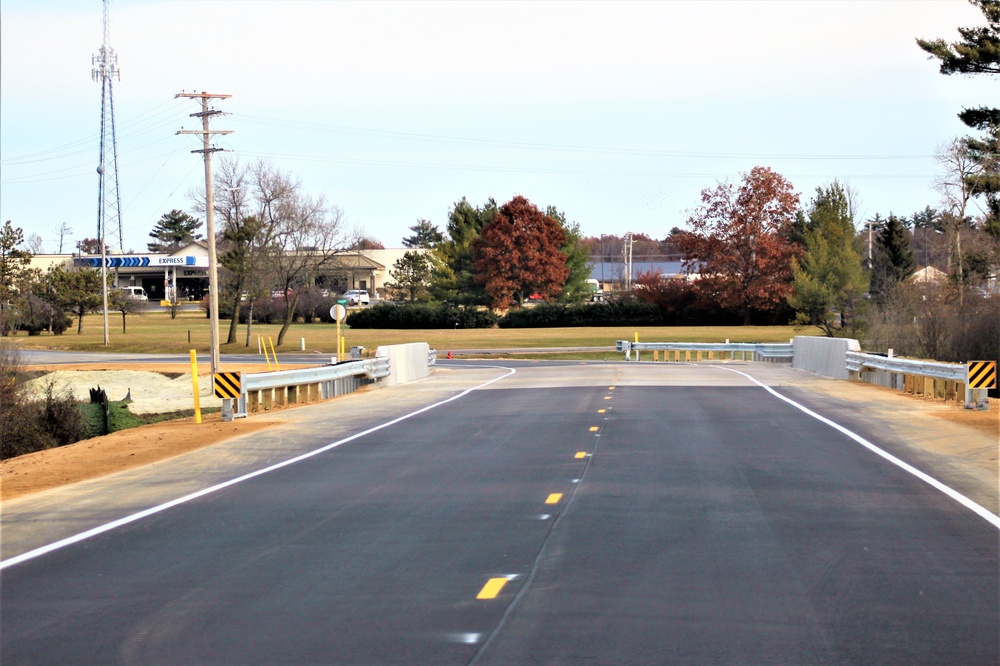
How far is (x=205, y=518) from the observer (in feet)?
34.9

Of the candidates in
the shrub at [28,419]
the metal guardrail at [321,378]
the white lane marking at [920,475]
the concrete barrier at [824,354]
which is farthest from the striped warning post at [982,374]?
the shrub at [28,419]

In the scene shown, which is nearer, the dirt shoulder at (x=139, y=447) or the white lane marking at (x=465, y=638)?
the white lane marking at (x=465, y=638)

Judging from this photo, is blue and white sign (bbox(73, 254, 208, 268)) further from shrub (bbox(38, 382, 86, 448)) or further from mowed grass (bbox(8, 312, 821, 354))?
shrub (bbox(38, 382, 86, 448))

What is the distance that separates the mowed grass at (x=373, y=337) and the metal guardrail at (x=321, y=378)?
3055cm

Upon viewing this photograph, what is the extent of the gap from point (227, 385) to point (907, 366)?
15.5 metres

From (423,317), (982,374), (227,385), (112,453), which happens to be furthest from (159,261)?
(982,374)

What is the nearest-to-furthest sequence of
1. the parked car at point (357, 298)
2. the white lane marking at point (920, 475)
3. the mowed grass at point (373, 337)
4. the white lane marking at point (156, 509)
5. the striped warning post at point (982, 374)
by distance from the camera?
the white lane marking at point (156, 509), the white lane marking at point (920, 475), the striped warning post at point (982, 374), the mowed grass at point (373, 337), the parked car at point (357, 298)

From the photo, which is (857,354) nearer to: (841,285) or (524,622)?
(524,622)

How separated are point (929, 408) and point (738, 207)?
60.3 metres

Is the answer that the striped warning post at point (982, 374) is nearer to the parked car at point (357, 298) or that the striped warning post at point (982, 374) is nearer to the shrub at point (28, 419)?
the shrub at point (28, 419)

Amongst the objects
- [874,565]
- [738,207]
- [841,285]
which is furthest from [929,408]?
[738,207]

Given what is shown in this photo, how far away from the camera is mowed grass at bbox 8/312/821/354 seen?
2598 inches

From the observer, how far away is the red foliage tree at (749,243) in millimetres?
78312

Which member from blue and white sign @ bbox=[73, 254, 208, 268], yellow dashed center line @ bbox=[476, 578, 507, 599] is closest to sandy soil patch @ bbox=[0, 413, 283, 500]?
yellow dashed center line @ bbox=[476, 578, 507, 599]
